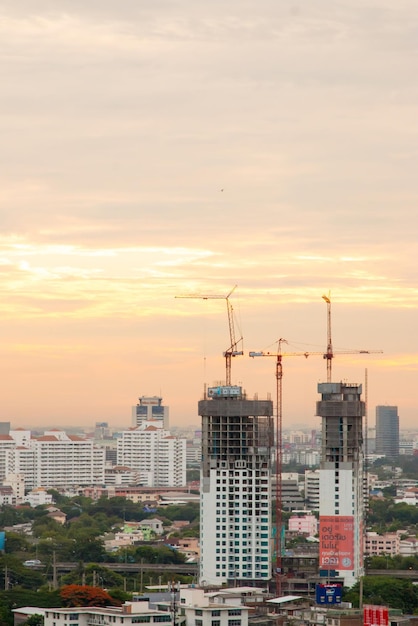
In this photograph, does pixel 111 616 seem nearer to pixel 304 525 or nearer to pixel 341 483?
pixel 341 483

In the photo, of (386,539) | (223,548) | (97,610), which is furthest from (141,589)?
(386,539)

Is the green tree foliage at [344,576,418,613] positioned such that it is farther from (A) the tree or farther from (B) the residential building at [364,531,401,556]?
(B) the residential building at [364,531,401,556]

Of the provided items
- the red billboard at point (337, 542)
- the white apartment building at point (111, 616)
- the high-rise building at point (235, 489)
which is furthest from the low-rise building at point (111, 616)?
the red billboard at point (337, 542)

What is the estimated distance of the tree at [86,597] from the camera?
277 feet

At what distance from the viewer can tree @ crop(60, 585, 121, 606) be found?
84.3 m

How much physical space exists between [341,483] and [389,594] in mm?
11797

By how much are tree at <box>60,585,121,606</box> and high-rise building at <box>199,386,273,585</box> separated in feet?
69.2

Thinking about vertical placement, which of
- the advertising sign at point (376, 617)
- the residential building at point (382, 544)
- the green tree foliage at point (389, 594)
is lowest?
the green tree foliage at point (389, 594)

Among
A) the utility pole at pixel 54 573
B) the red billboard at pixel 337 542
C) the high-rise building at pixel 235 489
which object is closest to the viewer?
the red billboard at pixel 337 542

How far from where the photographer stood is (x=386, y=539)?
14938 cm

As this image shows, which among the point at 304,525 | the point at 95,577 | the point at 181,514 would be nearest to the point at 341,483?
the point at 95,577

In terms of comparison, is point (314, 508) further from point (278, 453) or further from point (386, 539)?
point (278, 453)

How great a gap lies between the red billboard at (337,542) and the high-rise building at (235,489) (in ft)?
11.2

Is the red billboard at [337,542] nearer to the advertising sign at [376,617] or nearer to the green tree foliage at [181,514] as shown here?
the advertising sign at [376,617]
